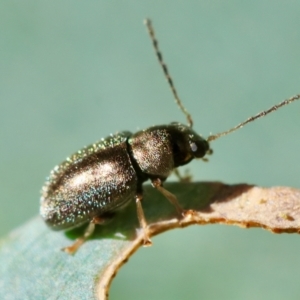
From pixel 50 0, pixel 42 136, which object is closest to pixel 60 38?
pixel 50 0

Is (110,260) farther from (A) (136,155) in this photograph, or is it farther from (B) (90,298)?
(A) (136,155)

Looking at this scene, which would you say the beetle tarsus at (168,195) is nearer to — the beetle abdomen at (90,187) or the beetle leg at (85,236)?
the beetle abdomen at (90,187)

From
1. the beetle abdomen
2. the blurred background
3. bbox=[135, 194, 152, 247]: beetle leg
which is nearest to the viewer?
bbox=[135, 194, 152, 247]: beetle leg

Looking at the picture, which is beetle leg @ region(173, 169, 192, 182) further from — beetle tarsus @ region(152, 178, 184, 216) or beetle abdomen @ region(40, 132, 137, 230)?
beetle abdomen @ region(40, 132, 137, 230)

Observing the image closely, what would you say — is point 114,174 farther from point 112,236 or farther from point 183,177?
point 183,177

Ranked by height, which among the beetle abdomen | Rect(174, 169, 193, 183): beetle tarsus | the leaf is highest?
the beetle abdomen

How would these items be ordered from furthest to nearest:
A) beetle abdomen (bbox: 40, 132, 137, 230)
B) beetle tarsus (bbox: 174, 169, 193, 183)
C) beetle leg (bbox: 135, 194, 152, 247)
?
1. beetle tarsus (bbox: 174, 169, 193, 183)
2. beetle abdomen (bbox: 40, 132, 137, 230)
3. beetle leg (bbox: 135, 194, 152, 247)

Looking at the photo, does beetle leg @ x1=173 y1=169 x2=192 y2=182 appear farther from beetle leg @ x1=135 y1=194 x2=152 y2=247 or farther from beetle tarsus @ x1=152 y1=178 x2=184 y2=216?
beetle leg @ x1=135 y1=194 x2=152 y2=247

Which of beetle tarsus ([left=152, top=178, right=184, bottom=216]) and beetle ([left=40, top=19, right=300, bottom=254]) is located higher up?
beetle ([left=40, top=19, right=300, bottom=254])

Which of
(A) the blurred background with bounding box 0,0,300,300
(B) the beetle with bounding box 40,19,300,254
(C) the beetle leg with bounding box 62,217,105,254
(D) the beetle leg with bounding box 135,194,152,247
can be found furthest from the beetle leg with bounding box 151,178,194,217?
(A) the blurred background with bounding box 0,0,300,300

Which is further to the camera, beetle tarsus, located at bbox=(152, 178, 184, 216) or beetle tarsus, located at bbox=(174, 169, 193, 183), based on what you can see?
beetle tarsus, located at bbox=(174, 169, 193, 183)
